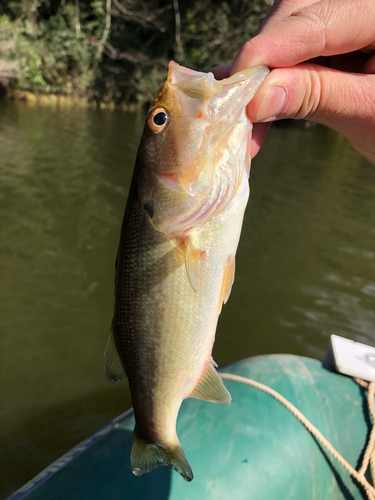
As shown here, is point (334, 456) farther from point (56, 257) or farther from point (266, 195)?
point (266, 195)

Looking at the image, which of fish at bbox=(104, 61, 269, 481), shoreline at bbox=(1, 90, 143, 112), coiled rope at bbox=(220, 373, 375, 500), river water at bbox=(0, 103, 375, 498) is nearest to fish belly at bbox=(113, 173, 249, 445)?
fish at bbox=(104, 61, 269, 481)

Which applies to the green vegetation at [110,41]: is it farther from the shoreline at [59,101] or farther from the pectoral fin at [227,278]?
the pectoral fin at [227,278]

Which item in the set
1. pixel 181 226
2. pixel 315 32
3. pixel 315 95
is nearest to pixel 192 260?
pixel 181 226

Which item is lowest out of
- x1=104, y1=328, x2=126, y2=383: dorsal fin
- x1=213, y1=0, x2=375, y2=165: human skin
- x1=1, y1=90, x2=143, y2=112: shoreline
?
x1=104, y1=328, x2=126, y2=383: dorsal fin

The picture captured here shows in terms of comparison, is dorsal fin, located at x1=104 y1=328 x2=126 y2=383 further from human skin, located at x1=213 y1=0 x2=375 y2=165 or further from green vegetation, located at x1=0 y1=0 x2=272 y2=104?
green vegetation, located at x1=0 y1=0 x2=272 y2=104

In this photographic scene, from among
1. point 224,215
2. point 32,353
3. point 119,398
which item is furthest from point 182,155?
point 32,353

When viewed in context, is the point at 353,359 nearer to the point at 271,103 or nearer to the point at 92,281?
the point at 271,103
